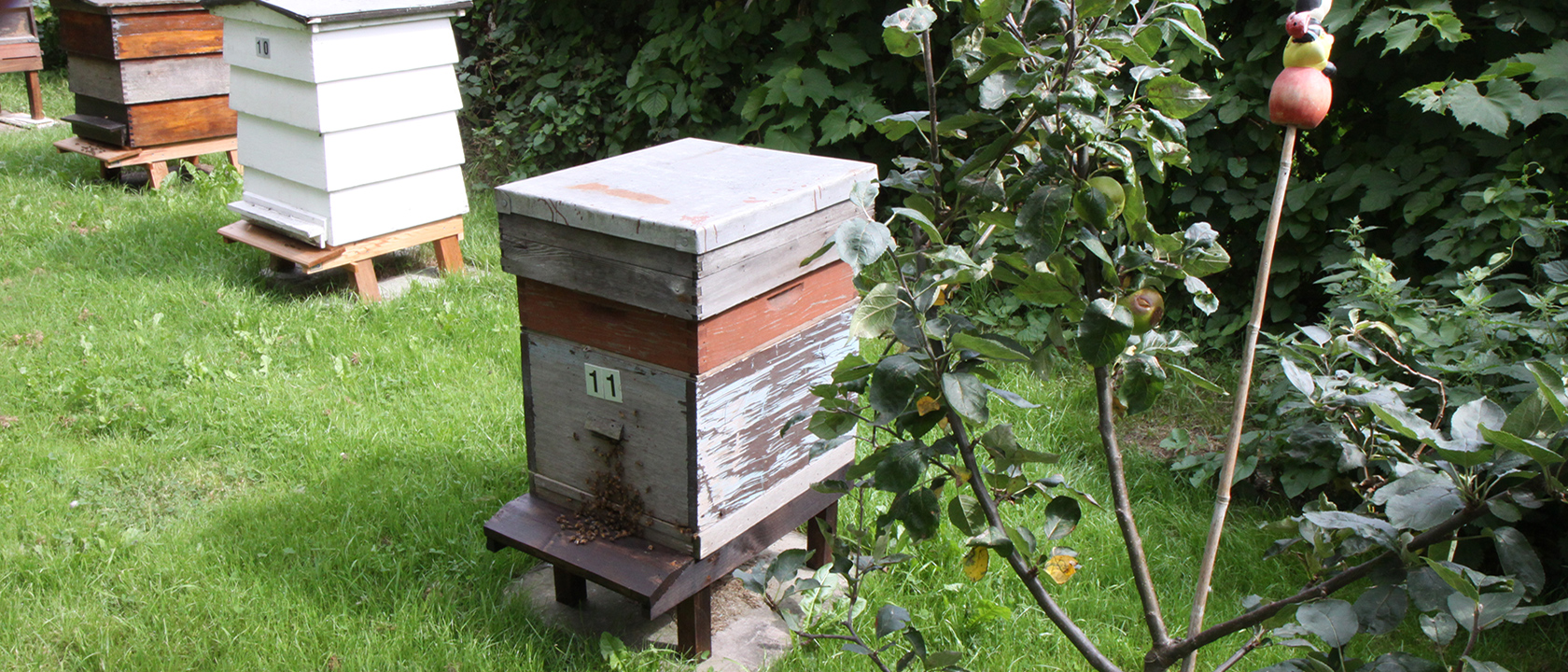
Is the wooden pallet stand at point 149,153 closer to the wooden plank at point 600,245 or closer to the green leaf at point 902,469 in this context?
the wooden plank at point 600,245

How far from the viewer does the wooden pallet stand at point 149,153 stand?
5.89m

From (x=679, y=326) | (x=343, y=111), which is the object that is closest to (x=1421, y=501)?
(x=679, y=326)

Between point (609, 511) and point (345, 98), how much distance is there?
8.73 ft

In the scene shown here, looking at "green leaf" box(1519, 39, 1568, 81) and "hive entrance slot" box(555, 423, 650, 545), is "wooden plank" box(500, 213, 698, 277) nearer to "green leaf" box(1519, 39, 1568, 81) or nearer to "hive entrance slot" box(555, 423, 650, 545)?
"hive entrance slot" box(555, 423, 650, 545)

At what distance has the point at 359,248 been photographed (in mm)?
4480

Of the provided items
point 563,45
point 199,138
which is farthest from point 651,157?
point 199,138

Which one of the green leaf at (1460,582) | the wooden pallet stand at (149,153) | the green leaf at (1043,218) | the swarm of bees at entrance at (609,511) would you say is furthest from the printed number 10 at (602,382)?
the wooden pallet stand at (149,153)

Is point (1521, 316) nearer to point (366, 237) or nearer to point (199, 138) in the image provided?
point (366, 237)

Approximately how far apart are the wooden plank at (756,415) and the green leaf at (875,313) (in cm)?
83

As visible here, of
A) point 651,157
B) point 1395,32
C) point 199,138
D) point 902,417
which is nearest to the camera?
point 902,417

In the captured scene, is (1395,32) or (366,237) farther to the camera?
(366,237)

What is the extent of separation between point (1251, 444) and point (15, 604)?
10.8 ft

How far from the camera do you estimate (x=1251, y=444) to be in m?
3.09

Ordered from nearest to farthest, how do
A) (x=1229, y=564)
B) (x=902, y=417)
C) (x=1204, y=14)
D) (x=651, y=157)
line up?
(x=902, y=417)
(x=651, y=157)
(x=1229, y=564)
(x=1204, y=14)
